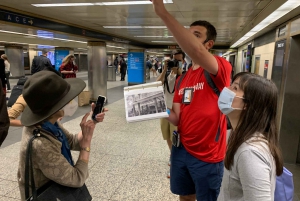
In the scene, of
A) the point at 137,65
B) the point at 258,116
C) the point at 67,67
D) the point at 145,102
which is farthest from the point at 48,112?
the point at 137,65

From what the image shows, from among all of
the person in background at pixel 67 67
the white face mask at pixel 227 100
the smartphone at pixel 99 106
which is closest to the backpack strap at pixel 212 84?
the white face mask at pixel 227 100

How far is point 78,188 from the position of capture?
135 centimetres

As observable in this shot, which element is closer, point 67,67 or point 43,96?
point 43,96

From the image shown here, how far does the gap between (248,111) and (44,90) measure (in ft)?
3.34

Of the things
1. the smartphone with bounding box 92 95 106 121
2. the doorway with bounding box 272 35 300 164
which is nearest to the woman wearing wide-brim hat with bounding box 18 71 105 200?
the smartphone with bounding box 92 95 106 121

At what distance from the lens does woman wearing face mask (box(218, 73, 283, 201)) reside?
89cm

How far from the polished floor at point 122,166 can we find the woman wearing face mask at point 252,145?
1944 mm

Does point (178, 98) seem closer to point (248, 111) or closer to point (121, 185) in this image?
point (248, 111)

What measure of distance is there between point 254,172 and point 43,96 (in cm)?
106

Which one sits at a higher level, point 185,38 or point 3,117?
point 185,38

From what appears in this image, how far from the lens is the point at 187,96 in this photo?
5.40 ft

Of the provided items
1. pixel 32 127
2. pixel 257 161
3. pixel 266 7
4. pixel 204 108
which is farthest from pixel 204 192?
pixel 266 7

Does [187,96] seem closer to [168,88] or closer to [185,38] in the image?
[185,38]

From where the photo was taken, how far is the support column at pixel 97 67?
8156mm
